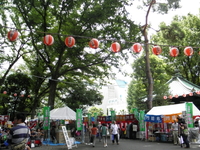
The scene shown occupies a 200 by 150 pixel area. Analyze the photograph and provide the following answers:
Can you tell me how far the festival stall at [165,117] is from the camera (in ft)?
42.3

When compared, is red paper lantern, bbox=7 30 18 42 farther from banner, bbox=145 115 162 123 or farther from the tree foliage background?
banner, bbox=145 115 162 123

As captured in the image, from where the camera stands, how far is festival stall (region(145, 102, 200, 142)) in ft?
42.3

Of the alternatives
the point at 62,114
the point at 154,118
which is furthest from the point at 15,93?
the point at 154,118

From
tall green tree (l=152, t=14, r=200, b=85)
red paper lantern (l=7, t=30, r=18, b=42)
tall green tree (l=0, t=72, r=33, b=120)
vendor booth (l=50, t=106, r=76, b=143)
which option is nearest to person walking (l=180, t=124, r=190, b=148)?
vendor booth (l=50, t=106, r=76, b=143)

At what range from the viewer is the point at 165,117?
14727 millimetres

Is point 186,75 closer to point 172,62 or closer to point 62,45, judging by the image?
point 172,62

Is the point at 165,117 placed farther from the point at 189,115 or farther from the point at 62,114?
the point at 62,114

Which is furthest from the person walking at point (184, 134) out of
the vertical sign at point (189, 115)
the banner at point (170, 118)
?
the banner at point (170, 118)

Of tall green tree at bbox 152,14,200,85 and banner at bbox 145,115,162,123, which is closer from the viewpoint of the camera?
banner at bbox 145,115,162,123

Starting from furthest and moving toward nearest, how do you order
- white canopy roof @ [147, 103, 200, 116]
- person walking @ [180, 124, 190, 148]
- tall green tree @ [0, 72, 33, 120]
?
tall green tree @ [0, 72, 33, 120], white canopy roof @ [147, 103, 200, 116], person walking @ [180, 124, 190, 148]

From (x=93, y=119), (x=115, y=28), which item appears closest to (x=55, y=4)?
(x=115, y=28)

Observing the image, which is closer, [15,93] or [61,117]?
[61,117]

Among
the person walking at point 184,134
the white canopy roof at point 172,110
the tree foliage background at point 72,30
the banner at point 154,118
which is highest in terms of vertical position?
the tree foliage background at point 72,30

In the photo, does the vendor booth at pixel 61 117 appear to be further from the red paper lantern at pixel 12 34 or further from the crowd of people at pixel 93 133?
the red paper lantern at pixel 12 34
